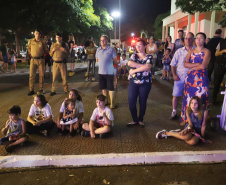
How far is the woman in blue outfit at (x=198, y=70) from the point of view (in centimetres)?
438

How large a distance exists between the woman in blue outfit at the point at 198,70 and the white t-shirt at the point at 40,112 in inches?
111

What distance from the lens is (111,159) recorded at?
11.7 ft

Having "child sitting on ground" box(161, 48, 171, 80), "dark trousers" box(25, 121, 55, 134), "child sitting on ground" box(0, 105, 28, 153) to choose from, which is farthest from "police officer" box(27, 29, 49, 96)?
"child sitting on ground" box(161, 48, 171, 80)

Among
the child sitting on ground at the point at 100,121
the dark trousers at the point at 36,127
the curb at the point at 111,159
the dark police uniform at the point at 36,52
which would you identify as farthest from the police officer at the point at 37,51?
the curb at the point at 111,159

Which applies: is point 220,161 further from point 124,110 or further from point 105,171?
point 124,110

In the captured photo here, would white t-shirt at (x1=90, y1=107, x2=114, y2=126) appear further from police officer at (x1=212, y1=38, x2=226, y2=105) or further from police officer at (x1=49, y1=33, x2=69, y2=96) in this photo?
police officer at (x1=49, y1=33, x2=69, y2=96)

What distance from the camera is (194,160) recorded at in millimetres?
3600

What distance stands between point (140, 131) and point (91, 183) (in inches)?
73.8

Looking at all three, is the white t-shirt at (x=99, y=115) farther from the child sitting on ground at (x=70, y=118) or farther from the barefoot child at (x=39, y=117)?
the barefoot child at (x=39, y=117)

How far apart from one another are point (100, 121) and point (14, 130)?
1.53 metres

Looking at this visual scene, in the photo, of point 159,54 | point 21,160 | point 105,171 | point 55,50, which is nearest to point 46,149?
point 21,160

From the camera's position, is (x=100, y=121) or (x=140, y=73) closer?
(x=100, y=121)

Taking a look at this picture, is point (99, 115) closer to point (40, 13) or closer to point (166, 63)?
point (166, 63)

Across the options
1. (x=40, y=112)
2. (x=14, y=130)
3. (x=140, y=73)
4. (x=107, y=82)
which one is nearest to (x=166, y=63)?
(x=107, y=82)
